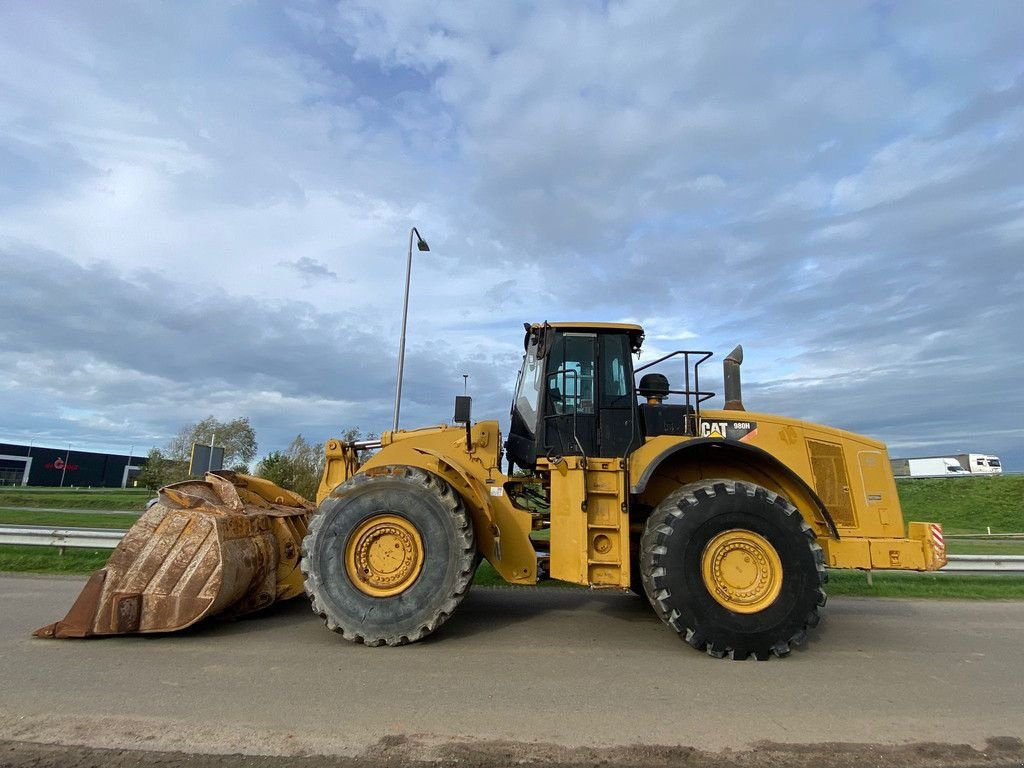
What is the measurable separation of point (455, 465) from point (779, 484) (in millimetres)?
3050

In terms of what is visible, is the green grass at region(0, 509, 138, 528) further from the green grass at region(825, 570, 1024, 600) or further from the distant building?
the distant building

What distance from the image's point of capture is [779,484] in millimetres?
5512

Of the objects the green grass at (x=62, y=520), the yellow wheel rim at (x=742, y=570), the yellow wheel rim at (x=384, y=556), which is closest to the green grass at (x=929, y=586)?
the yellow wheel rim at (x=742, y=570)

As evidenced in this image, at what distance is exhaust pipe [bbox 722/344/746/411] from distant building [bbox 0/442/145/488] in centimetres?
7420

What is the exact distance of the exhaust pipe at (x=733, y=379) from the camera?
6.00 metres

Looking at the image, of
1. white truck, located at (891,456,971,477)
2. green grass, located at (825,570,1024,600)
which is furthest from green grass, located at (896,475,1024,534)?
green grass, located at (825,570,1024,600)

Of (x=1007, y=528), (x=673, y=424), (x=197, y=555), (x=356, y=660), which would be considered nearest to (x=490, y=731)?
(x=356, y=660)

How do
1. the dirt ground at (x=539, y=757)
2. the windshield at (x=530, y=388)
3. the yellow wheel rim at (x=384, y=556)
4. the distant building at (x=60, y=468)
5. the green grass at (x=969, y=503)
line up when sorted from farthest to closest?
the distant building at (x=60, y=468) < the green grass at (x=969, y=503) < the windshield at (x=530, y=388) < the yellow wheel rim at (x=384, y=556) < the dirt ground at (x=539, y=757)

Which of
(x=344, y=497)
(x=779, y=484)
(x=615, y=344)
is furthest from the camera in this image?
(x=615, y=344)

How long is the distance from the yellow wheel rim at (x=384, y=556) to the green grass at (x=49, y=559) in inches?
234

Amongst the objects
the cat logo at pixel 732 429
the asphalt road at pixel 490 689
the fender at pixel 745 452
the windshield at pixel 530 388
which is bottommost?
the asphalt road at pixel 490 689

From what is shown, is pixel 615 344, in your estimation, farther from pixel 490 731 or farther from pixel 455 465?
pixel 490 731

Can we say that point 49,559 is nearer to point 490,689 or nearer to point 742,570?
point 490,689

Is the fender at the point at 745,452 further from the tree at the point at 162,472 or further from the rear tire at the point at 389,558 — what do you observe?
the tree at the point at 162,472
